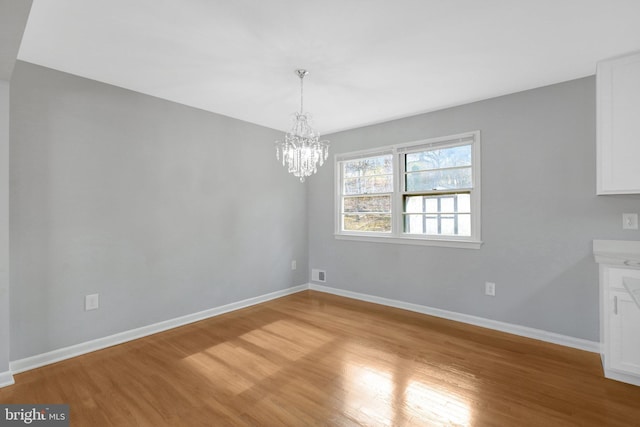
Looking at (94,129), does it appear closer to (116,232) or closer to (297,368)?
(116,232)

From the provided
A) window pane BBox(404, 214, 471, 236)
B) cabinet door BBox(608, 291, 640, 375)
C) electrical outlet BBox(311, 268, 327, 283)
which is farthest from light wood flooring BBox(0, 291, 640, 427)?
electrical outlet BBox(311, 268, 327, 283)

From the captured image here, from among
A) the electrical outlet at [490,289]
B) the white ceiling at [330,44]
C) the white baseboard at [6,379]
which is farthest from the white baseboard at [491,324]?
the white baseboard at [6,379]

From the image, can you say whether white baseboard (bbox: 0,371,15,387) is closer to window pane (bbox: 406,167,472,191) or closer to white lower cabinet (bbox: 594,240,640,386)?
window pane (bbox: 406,167,472,191)

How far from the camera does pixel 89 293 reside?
2736 mm

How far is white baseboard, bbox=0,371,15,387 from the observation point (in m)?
2.17

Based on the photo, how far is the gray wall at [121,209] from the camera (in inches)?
96.5

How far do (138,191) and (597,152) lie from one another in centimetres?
415

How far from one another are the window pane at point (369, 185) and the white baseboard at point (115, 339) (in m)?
2.04

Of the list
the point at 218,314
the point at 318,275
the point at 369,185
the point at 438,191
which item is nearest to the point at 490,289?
the point at 438,191

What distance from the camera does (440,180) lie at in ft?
12.1

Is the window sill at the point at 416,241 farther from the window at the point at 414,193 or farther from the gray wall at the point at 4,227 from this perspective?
the gray wall at the point at 4,227

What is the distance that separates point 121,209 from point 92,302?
87 cm

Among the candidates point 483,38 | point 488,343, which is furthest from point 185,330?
point 483,38

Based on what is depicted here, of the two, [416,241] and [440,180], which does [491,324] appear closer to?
[416,241]
